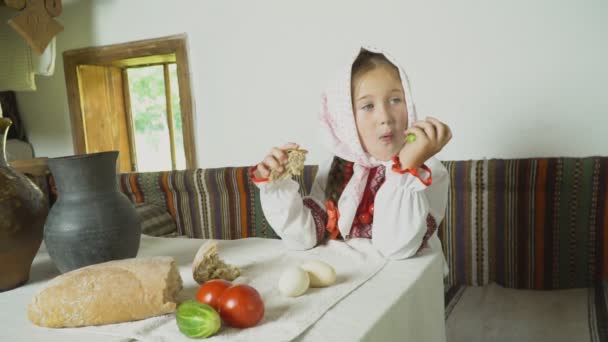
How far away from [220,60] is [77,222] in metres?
1.67

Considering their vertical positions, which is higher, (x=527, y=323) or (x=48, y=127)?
(x=48, y=127)

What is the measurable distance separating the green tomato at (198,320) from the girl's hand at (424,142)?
0.49m

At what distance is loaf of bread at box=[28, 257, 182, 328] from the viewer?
0.67m

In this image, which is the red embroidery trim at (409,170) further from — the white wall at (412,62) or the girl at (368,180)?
the white wall at (412,62)

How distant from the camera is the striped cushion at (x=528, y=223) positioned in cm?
153

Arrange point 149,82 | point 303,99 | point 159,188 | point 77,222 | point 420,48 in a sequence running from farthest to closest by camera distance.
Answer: point 149,82
point 159,188
point 303,99
point 420,48
point 77,222

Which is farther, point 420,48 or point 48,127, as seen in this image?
point 48,127

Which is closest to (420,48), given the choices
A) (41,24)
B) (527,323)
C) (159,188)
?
(527,323)

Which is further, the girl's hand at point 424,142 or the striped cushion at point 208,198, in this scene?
the striped cushion at point 208,198

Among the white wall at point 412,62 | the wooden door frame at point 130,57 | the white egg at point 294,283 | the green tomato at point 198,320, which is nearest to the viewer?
the green tomato at point 198,320

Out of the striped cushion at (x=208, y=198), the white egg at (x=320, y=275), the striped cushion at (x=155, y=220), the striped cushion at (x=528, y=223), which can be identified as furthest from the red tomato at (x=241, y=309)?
the striped cushion at (x=155, y=220)

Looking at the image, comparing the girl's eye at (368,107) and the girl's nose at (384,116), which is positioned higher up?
the girl's eye at (368,107)

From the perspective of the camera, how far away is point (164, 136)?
13.9 ft

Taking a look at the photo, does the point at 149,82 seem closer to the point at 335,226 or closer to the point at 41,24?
the point at 41,24
